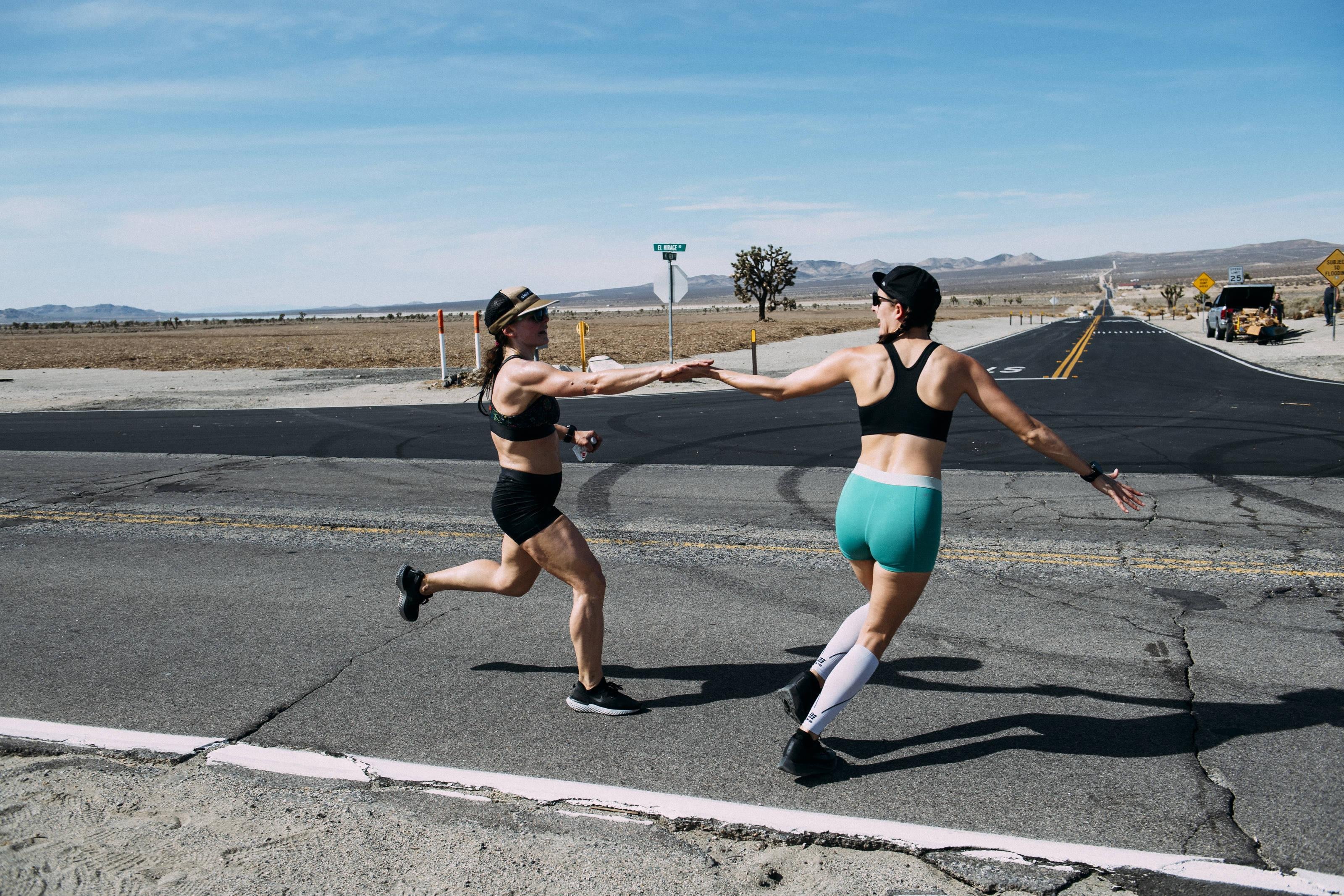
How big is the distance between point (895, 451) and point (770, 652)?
1899 mm

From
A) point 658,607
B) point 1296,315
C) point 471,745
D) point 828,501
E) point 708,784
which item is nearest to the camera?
point 708,784

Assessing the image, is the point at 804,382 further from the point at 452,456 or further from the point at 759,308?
the point at 759,308

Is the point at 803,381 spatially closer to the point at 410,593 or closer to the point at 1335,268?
the point at 410,593

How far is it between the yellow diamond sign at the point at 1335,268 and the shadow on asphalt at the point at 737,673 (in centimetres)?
3161

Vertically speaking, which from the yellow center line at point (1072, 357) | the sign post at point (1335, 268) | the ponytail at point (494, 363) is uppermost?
the sign post at point (1335, 268)

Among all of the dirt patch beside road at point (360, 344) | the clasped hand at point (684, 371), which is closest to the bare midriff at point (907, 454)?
the clasped hand at point (684, 371)

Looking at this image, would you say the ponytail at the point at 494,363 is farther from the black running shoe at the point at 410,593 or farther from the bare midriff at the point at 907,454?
the bare midriff at the point at 907,454

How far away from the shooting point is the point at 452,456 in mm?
12195

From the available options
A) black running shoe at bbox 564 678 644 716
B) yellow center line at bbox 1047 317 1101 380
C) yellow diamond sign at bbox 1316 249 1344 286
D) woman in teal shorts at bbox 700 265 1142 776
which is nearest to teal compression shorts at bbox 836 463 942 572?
woman in teal shorts at bbox 700 265 1142 776

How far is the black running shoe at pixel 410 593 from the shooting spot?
5.23 metres

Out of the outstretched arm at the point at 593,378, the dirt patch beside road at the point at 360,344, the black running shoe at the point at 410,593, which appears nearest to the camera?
the outstretched arm at the point at 593,378

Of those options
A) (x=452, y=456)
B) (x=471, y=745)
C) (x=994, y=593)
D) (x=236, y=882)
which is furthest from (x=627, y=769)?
(x=452, y=456)

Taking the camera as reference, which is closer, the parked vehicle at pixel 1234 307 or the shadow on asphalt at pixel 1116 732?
the shadow on asphalt at pixel 1116 732

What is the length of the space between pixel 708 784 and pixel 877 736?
0.85m
